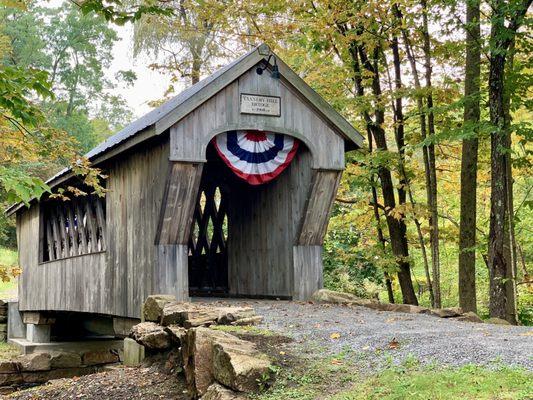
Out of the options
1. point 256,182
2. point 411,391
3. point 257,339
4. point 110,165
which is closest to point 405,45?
point 256,182

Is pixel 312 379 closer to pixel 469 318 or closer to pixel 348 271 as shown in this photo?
pixel 469 318

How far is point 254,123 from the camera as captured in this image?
891 cm

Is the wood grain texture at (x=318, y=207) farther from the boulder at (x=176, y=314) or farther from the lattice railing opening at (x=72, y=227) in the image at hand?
the lattice railing opening at (x=72, y=227)

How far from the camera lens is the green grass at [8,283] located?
22.4 meters

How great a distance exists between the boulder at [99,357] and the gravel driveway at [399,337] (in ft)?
27.9

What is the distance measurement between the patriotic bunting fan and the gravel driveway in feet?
7.27

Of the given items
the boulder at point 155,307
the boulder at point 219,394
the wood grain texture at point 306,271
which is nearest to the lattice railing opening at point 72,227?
the boulder at point 155,307

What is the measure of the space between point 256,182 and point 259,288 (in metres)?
2.10

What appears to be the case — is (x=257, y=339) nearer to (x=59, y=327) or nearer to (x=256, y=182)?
(x=256, y=182)

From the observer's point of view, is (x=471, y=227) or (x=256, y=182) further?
(x=471, y=227)

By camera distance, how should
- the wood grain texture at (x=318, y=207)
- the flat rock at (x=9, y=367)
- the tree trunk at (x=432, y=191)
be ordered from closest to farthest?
the wood grain texture at (x=318, y=207) < the tree trunk at (x=432, y=191) < the flat rock at (x=9, y=367)

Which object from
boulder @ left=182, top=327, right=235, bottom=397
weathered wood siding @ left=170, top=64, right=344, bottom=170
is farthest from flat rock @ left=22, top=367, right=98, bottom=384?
boulder @ left=182, top=327, right=235, bottom=397

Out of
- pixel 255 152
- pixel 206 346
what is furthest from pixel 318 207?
pixel 206 346

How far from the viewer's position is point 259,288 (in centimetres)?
1041
